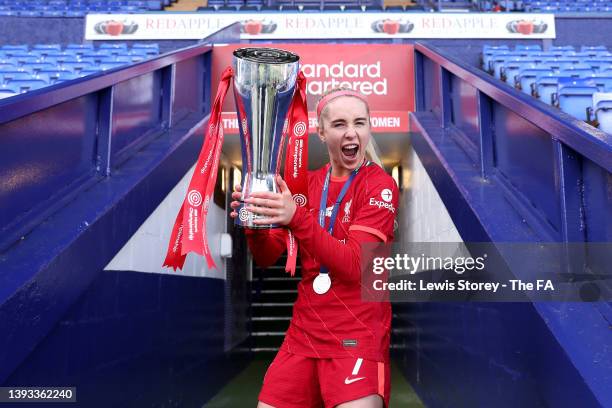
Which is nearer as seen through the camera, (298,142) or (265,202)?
(265,202)

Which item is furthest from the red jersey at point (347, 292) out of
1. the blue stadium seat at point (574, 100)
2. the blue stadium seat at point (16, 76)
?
the blue stadium seat at point (16, 76)

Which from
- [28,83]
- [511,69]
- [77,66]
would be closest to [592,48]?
[511,69]

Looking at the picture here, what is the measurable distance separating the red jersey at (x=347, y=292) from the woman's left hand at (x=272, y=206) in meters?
0.29

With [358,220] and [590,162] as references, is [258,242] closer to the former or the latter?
[358,220]

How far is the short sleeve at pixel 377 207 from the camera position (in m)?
1.60

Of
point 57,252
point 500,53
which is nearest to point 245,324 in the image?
point 57,252

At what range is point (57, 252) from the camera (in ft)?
6.07

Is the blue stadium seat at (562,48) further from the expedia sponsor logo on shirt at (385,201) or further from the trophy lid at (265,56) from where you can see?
the trophy lid at (265,56)

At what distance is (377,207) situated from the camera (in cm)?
163

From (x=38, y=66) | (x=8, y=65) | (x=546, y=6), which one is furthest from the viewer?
(x=546, y=6)

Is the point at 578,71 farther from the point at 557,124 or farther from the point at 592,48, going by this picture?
the point at 557,124

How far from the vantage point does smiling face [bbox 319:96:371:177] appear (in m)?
1.69

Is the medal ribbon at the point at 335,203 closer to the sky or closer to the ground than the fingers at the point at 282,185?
closer to the ground

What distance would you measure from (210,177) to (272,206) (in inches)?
11.8
